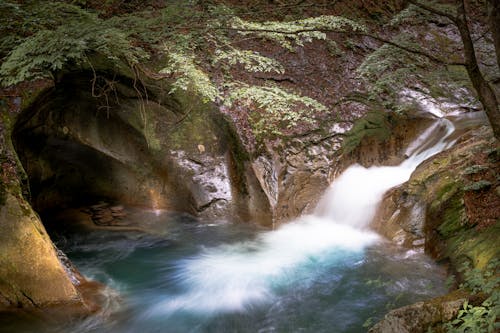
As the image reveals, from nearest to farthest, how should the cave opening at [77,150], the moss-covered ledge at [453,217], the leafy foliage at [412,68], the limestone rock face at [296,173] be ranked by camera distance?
the moss-covered ledge at [453,217] < the leafy foliage at [412,68] < the cave opening at [77,150] < the limestone rock face at [296,173]

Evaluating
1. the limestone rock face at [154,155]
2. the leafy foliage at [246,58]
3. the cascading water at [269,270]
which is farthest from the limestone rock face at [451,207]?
the leafy foliage at [246,58]

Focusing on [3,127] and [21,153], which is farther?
[21,153]

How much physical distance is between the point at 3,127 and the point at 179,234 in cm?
380

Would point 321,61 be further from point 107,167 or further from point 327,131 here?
point 107,167

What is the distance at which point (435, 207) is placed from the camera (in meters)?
6.05

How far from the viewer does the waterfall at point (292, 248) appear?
18.0ft

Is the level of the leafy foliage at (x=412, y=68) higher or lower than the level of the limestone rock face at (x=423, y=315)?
higher

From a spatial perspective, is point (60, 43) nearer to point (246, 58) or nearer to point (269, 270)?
point (246, 58)

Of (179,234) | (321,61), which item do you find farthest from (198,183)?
(321,61)

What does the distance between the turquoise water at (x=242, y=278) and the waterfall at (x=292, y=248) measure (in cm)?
2

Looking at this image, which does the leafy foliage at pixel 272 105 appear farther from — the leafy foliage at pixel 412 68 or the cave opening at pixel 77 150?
the cave opening at pixel 77 150

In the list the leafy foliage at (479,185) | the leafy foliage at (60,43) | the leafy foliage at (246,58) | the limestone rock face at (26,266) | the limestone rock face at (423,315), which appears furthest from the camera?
the leafy foliage at (246,58)

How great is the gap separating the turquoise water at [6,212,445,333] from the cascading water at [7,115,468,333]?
0.6 inches

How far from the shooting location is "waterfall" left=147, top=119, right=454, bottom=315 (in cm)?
548
